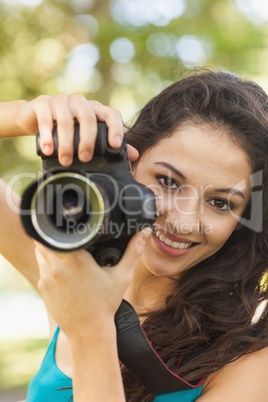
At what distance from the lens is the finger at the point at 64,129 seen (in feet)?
4.54

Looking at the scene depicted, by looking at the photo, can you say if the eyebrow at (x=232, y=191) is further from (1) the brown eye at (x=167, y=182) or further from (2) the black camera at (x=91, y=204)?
(2) the black camera at (x=91, y=204)

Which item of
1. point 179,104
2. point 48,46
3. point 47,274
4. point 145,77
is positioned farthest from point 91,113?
point 48,46

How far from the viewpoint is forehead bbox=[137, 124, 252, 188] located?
1862 mm

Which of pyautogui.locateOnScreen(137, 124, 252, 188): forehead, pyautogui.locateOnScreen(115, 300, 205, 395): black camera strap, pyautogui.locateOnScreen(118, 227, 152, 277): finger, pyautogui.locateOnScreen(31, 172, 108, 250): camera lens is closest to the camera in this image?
pyautogui.locateOnScreen(31, 172, 108, 250): camera lens

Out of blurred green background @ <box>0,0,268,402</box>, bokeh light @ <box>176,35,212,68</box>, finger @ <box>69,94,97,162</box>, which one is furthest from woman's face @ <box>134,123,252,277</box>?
bokeh light @ <box>176,35,212,68</box>

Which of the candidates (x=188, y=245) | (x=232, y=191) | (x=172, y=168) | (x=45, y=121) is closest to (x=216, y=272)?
(x=188, y=245)

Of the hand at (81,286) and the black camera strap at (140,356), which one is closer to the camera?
the hand at (81,286)

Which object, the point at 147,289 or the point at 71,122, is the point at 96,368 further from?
the point at 147,289

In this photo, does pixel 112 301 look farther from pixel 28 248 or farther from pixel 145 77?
pixel 145 77

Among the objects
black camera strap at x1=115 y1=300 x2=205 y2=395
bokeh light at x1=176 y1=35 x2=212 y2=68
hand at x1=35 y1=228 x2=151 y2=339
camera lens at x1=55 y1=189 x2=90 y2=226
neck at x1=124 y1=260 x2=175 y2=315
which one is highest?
bokeh light at x1=176 y1=35 x2=212 y2=68

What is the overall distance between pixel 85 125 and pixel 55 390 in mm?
991

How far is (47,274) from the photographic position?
133 centimetres

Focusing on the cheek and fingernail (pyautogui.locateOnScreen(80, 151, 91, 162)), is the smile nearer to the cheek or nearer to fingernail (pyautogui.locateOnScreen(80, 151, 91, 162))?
the cheek

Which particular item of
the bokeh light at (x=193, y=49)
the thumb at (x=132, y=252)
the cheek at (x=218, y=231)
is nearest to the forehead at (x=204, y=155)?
the cheek at (x=218, y=231)
